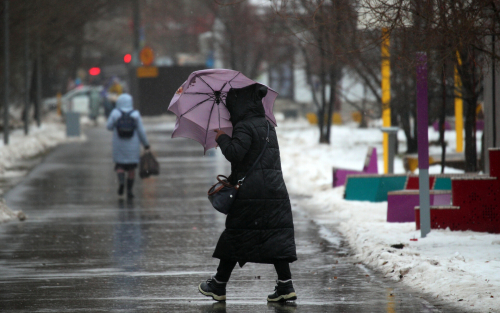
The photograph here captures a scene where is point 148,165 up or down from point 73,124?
down

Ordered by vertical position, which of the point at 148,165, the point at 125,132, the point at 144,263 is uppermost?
the point at 125,132

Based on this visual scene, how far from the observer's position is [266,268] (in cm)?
775

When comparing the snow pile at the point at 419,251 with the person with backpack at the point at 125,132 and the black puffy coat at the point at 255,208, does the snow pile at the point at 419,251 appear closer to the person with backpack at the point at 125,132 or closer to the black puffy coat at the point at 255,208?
the black puffy coat at the point at 255,208

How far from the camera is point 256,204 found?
5.98m

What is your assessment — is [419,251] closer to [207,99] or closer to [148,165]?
[207,99]

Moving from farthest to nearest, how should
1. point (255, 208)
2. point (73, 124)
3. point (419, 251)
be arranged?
point (73, 124) < point (419, 251) < point (255, 208)

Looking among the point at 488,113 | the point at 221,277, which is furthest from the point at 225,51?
the point at 221,277

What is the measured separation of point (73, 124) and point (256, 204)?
24.3 m

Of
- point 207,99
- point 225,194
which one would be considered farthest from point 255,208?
point 207,99

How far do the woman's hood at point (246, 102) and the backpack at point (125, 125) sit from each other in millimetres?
7206

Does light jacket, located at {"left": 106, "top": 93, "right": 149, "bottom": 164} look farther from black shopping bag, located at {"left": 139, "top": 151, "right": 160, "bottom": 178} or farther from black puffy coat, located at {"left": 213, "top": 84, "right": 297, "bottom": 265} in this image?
black puffy coat, located at {"left": 213, "top": 84, "right": 297, "bottom": 265}

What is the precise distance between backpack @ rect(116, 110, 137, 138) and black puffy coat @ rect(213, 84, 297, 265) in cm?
734

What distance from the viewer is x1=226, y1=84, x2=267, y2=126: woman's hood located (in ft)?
20.1

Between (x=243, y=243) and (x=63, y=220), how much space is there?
5.72 meters
